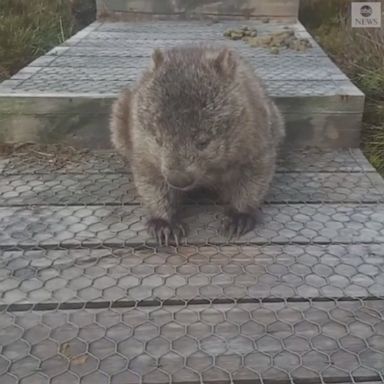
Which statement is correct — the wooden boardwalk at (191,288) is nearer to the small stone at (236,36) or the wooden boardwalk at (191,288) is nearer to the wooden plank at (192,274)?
the wooden plank at (192,274)

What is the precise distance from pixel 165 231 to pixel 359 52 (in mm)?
2769

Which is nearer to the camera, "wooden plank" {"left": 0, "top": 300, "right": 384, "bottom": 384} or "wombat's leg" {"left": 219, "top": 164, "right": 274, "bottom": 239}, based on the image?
"wooden plank" {"left": 0, "top": 300, "right": 384, "bottom": 384}

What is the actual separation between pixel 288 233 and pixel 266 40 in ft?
8.62

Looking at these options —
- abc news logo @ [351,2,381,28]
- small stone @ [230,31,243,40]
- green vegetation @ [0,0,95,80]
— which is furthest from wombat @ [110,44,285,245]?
green vegetation @ [0,0,95,80]

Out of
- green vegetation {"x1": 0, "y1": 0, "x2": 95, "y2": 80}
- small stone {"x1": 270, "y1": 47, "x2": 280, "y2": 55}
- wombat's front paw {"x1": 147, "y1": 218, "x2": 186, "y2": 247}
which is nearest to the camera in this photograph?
wombat's front paw {"x1": 147, "y1": 218, "x2": 186, "y2": 247}

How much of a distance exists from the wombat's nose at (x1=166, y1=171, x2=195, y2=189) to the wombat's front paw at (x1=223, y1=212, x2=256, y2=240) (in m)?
0.28

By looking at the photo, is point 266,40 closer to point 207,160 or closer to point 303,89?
point 303,89

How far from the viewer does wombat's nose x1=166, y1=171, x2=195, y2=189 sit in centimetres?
229

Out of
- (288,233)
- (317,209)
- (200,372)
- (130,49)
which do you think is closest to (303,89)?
(317,209)

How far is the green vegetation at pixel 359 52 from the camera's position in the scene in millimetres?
3715

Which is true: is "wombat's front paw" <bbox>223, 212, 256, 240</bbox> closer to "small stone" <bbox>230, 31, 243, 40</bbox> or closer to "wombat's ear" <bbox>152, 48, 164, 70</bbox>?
"wombat's ear" <bbox>152, 48, 164, 70</bbox>

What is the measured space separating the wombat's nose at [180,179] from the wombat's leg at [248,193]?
32 cm

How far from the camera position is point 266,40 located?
4.82 m

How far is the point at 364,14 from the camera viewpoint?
507 cm
